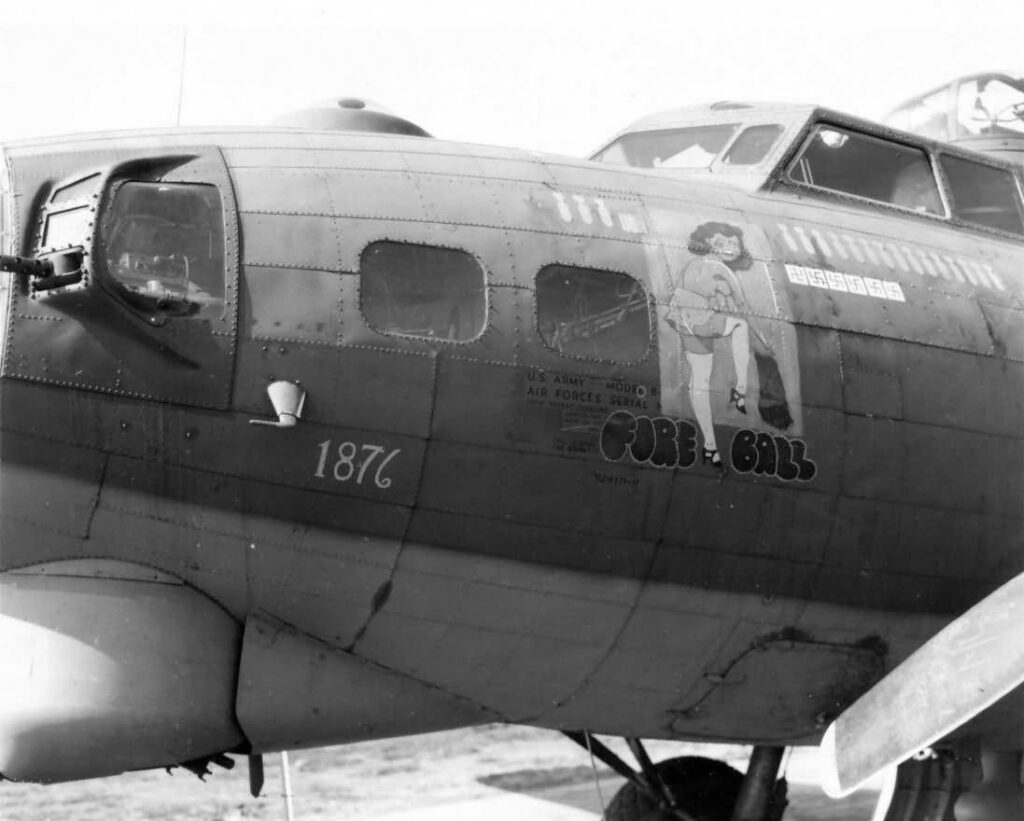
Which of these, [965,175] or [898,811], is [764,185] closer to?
[965,175]

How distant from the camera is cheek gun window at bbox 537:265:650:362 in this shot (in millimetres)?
6336

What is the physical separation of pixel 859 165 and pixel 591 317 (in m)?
2.91

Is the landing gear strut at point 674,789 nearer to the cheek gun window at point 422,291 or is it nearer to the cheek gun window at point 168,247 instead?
the cheek gun window at point 422,291

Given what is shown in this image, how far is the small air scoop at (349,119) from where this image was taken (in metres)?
7.53

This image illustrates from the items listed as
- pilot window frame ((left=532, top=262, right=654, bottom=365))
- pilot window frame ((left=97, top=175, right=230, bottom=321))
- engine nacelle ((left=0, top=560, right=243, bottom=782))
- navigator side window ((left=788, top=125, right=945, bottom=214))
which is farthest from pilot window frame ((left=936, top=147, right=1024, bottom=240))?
engine nacelle ((left=0, top=560, right=243, bottom=782))

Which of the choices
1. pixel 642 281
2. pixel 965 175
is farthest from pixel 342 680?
pixel 965 175

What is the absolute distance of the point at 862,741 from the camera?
6.43 meters

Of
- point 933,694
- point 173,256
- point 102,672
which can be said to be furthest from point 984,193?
point 102,672

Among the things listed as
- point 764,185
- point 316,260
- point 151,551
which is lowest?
point 151,551

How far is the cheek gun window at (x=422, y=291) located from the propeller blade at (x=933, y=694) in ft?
9.01

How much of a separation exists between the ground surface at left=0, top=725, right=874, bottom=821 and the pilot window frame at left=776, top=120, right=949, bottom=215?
6607mm

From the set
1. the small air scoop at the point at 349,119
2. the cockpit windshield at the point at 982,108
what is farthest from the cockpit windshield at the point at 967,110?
the small air scoop at the point at 349,119

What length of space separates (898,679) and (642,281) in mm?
2391

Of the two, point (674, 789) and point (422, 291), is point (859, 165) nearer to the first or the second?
A: point (422, 291)
